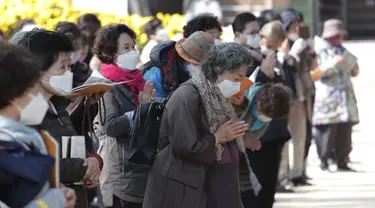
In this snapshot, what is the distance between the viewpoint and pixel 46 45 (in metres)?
5.00

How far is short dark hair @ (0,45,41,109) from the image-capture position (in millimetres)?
3834

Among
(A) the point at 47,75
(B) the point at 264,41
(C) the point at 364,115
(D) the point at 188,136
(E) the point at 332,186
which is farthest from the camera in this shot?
(C) the point at 364,115

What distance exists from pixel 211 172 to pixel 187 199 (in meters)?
0.24

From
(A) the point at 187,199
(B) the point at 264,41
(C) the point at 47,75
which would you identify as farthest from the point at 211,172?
(B) the point at 264,41

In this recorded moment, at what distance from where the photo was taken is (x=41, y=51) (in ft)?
16.4

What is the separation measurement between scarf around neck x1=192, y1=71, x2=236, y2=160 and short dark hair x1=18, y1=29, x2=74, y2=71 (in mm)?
1026

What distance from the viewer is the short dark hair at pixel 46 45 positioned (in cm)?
498

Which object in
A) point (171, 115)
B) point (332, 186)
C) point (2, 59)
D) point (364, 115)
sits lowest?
point (364, 115)

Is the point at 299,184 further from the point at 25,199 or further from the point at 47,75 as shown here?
the point at 25,199

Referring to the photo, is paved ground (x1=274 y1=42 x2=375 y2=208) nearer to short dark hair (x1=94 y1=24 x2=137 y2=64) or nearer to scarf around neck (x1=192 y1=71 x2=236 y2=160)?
short dark hair (x1=94 y1=24 x2=137 y2=64)

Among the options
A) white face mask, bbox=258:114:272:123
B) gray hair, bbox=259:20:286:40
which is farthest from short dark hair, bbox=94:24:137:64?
gray hair, bbox=259:20:286:40

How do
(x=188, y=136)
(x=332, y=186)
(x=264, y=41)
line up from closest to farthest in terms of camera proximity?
(x=188, y=136), (x=264, y=41), (x=332, y=186)

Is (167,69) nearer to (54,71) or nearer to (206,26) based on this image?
(206,26)

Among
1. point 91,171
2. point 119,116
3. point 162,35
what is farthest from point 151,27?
point 91,171
